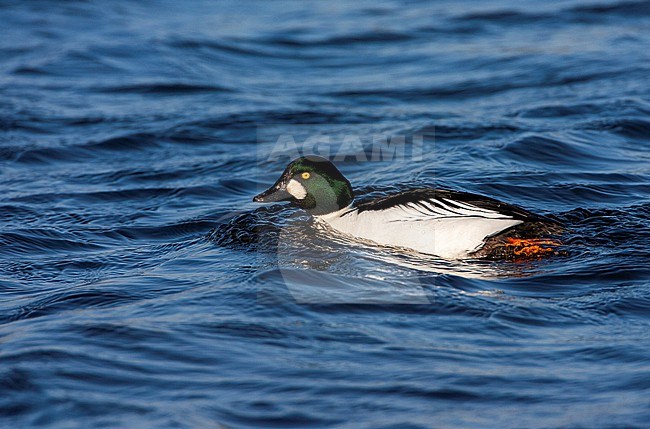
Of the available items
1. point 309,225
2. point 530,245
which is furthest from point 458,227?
point 309,225

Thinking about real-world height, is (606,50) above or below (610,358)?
above

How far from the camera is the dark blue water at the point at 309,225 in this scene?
4.98 metres

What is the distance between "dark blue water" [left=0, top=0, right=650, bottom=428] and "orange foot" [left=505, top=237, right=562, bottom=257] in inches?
5.6

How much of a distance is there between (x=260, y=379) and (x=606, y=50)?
10.3m

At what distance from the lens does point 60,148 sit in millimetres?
10602

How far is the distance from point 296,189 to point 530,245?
1.90 metres

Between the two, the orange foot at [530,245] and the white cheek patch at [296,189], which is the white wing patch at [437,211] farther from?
the white cheek patch at [296,189]

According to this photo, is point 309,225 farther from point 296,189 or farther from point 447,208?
point 447,208

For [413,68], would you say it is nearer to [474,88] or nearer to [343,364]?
[474,88]

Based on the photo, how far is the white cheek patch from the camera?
7.62 metres

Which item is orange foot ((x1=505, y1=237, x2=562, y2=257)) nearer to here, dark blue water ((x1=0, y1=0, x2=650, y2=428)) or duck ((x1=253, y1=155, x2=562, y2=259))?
duck ((x1=253, y1=155, x2=562, y2=259))

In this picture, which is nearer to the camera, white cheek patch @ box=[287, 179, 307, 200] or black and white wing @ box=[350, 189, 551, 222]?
black and white wing @ box=[350, 189, 551, 222]

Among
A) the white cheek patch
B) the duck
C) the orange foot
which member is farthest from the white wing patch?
the white cheek patch

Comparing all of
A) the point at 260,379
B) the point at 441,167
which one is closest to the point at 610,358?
the point at 260,379
